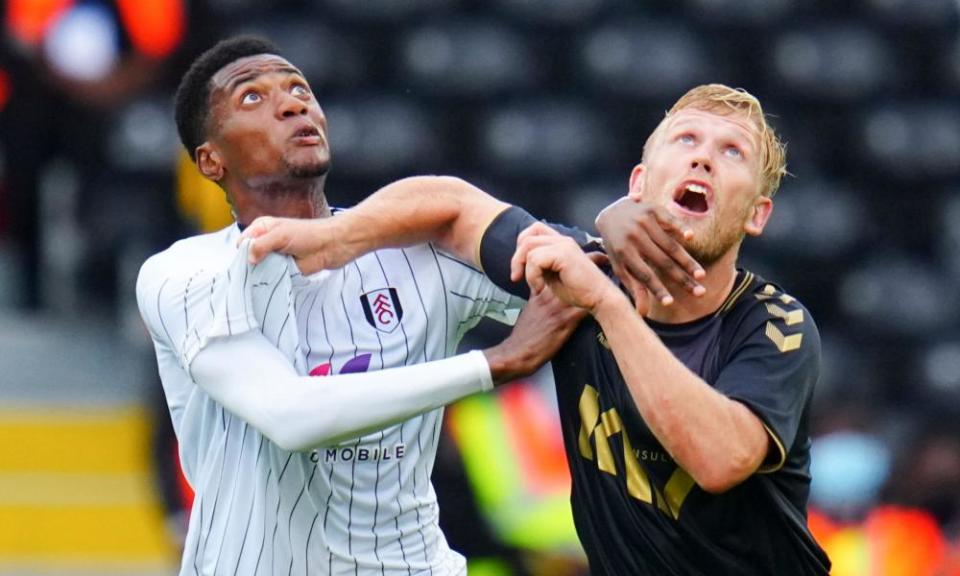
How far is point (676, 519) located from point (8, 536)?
Result: 206 inches

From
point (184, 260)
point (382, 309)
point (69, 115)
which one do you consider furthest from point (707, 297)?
point (69, 115)

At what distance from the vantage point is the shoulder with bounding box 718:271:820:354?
3.10 m

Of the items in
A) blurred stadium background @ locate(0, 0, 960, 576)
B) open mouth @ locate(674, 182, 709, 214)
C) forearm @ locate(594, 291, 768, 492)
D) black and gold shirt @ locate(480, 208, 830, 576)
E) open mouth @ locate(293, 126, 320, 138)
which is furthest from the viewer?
blurred stadium background @ locate(0, 0, 960, 576)

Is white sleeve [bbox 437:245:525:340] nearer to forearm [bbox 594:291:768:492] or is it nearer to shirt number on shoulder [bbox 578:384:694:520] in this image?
shirt number on shoulder [bbox 578:384:694:520]

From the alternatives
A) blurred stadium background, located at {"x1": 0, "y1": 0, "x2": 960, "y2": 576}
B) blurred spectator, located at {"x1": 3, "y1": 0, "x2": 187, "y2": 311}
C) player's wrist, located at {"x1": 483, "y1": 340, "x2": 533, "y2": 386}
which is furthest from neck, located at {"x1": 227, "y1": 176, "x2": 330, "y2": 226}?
blurred spectator, located at {"x1": 3, "y1": 0, "x2": 187, "y2": 311}

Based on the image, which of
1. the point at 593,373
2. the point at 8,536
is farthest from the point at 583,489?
the point at 8,536

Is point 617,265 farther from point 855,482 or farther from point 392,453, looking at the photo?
point 855,482

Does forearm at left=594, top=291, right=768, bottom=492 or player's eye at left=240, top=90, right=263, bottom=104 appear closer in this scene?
forearm at left=594, top=291, right=768, bottom=492

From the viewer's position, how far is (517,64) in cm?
707

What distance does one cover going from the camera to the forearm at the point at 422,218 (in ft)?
11.2

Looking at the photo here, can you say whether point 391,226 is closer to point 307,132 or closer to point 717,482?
point 307,132

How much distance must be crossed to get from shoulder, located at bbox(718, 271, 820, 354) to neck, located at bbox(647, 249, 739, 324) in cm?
2

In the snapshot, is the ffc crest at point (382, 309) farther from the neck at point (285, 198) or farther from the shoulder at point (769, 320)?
the shoulder at point (769, 320)

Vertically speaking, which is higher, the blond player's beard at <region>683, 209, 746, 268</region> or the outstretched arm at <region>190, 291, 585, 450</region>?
the blond player's beard at <region>683, 209, 746, 268</region>
